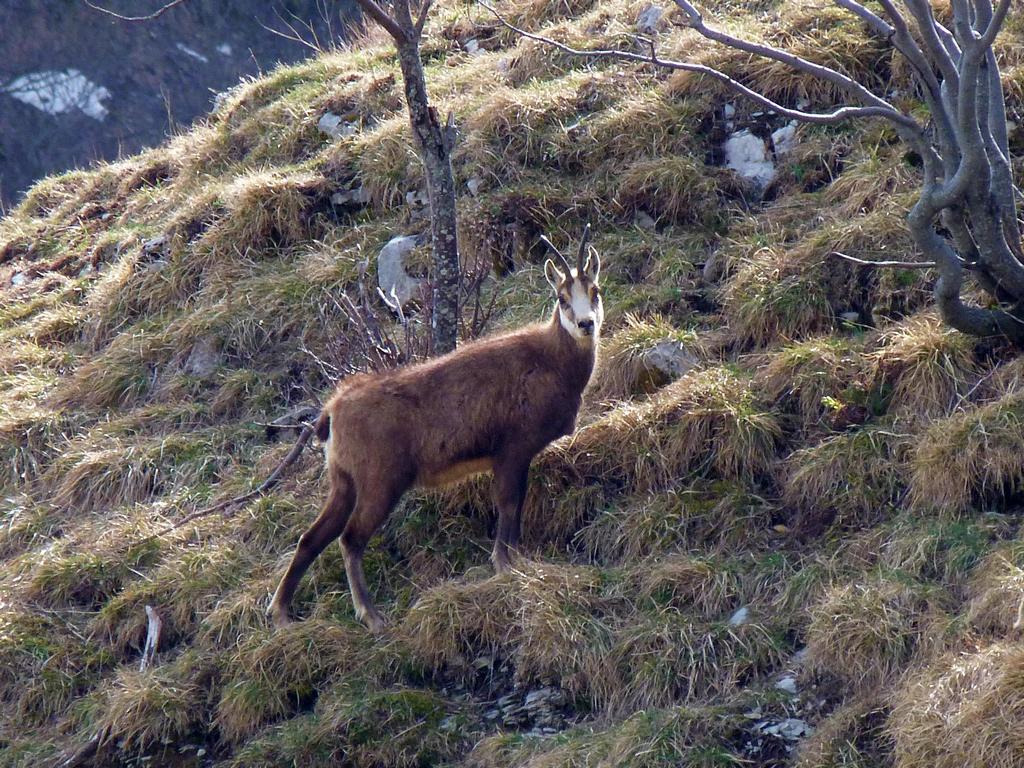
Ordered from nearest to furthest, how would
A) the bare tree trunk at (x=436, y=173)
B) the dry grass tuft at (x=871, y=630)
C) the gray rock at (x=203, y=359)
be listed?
1. the dry grass tuft at (x=871, y=630)
2. the bare tree trunk at (x=436, y=173)
3. the gray rock at (x=203, y=359)

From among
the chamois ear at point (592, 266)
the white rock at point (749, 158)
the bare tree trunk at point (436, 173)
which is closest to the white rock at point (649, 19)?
the white rock at point (749, 158)

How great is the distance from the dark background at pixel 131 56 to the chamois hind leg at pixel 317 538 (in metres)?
15.9

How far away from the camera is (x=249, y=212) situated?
938 cm

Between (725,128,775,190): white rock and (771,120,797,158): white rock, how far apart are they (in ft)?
0.25

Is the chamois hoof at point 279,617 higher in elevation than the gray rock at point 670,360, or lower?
lower

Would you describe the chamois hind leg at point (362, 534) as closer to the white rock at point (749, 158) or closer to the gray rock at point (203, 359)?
the gray rock at point (203, 359)

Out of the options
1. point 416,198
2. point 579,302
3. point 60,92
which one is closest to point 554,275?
point 579,302

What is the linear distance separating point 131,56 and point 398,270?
50.1ft

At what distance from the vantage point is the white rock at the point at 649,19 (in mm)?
9867

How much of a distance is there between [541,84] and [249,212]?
2.49 meters

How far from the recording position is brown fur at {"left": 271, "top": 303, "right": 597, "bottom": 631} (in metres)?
6.07

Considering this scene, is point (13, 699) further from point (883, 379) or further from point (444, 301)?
point (883, 379)

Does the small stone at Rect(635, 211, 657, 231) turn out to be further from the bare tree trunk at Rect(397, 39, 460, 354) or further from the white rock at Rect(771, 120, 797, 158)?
the bare tree trunk at Rect(397, 39, 460, 354)

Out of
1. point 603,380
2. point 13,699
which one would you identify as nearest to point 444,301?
point 603,380
